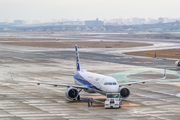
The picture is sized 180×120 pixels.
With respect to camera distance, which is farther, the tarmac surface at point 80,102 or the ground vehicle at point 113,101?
the ground vehicle at point 113,101

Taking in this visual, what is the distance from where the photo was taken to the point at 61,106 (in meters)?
41.6

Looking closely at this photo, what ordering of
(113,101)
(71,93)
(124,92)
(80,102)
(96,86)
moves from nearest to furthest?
(113,101) < (96,86) < (71,93) < (124,92) < (80,102)

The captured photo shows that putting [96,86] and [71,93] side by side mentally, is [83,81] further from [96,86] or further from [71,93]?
[96,86]

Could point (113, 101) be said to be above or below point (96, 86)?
below

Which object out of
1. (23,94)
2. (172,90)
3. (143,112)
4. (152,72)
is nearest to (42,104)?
(23,94)

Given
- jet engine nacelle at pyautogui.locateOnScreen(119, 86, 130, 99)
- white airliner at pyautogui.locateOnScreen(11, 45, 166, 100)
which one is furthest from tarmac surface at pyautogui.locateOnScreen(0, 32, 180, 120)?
white airliner at pyautogui.locateOnScreen(11, 45, 166, 100)

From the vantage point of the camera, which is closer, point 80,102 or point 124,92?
point 124,92

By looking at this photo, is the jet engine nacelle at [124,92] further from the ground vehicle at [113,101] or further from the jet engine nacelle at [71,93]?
the jet engine nacelle at [71,93]

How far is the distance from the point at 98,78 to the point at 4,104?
42.2 feet

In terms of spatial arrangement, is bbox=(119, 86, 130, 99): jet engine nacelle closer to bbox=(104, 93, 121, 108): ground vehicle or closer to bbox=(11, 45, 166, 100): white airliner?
bbox=(11, 45, 166, 100): white airliner

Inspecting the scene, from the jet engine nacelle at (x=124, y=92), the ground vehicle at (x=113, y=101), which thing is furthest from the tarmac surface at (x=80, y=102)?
the jet engine nacelle at (x=124, y=92)

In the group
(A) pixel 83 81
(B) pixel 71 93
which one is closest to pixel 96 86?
(B) pixel 71 93

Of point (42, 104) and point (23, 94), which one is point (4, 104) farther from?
point (23, 94)

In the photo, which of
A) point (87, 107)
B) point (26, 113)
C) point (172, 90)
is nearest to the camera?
point (26, 113)
